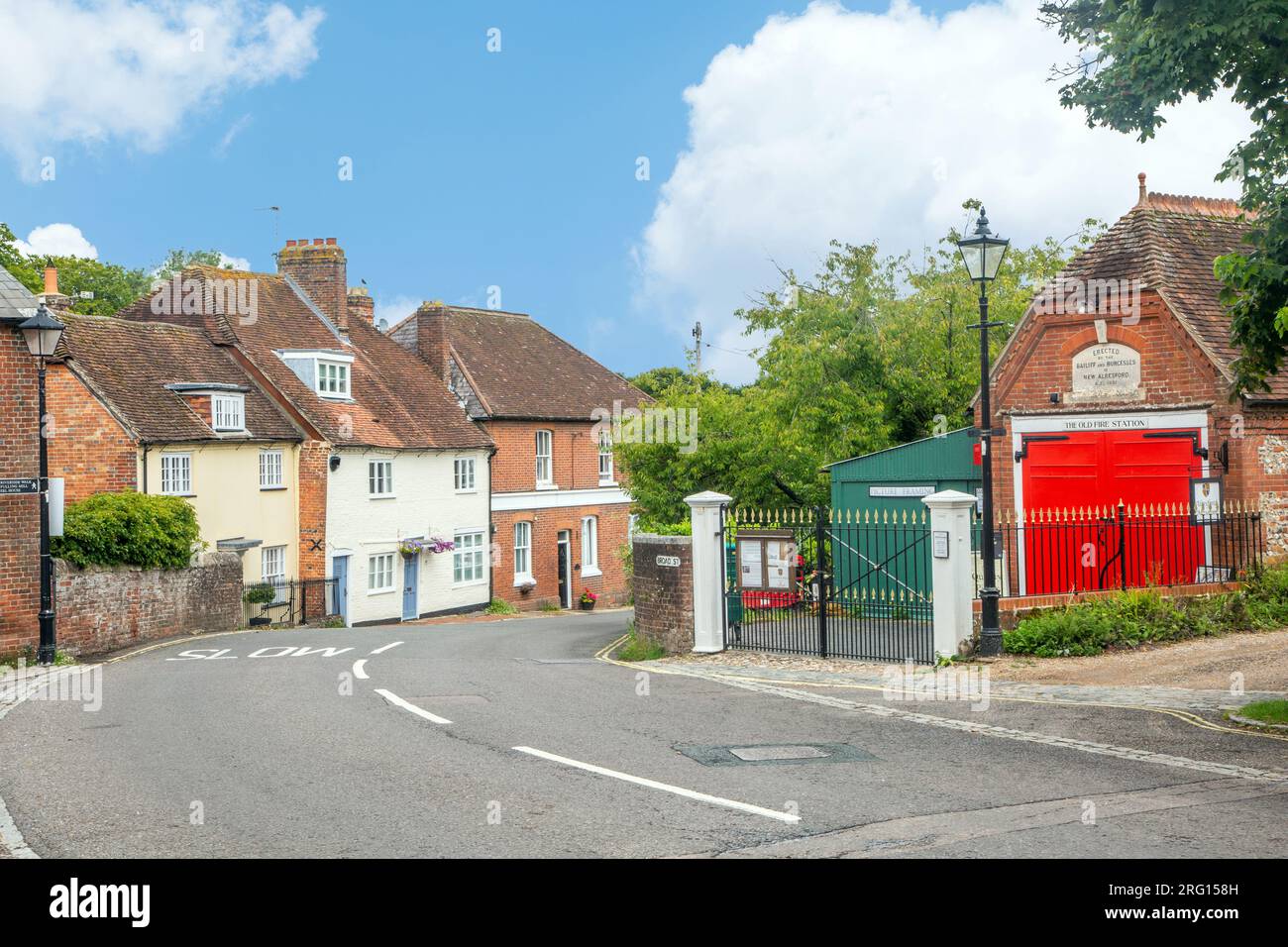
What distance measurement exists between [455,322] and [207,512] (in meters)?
17.4

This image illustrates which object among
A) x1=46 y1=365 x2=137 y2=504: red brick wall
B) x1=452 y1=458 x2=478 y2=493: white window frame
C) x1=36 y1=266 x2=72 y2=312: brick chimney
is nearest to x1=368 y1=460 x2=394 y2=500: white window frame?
x1=452 y1=458 x2=478 y2=493: white window frame

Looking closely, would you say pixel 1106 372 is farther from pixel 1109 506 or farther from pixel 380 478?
pixel 380 478

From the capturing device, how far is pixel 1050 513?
22156 mm

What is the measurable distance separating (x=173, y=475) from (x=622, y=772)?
2402 cm

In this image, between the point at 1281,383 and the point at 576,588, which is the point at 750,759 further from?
the point at 576,588

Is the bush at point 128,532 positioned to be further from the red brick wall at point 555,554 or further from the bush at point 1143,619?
the red brick wall at point 555,554

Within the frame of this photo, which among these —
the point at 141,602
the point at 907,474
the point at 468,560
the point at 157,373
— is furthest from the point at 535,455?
the point at 907,474

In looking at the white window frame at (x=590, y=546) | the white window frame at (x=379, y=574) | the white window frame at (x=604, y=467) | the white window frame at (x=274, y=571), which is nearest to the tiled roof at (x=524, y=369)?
the white window frame at (x=604, y=467)

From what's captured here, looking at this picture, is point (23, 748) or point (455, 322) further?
point (455, 322)

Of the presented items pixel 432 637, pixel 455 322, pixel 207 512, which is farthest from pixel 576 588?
pixel 432 637

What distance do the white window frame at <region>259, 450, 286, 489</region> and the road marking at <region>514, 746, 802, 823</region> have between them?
24.9 m

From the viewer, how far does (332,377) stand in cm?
3831

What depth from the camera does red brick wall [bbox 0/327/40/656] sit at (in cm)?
1992
